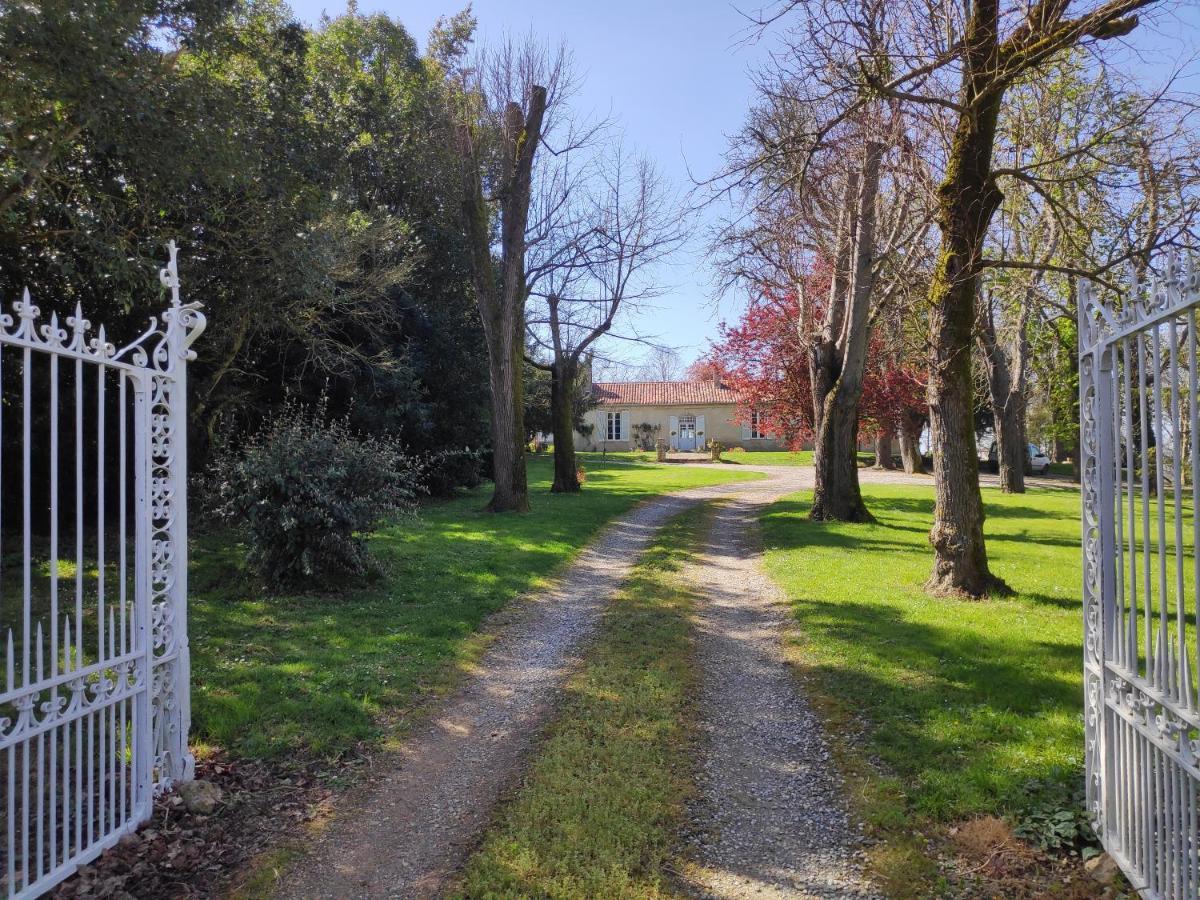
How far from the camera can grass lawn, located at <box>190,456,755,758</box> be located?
4.89m

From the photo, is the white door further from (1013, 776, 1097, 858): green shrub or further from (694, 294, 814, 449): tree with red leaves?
(1013, 776, 1097, 858): green shrub

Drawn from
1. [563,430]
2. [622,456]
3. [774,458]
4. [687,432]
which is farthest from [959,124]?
[687,432]

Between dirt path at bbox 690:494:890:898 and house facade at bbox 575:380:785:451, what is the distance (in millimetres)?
42520

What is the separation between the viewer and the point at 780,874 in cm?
337

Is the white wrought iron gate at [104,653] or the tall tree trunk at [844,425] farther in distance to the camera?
the tall tree trunk at [844,425]

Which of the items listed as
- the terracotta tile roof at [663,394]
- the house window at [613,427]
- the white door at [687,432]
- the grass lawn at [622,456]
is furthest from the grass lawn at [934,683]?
the house window at [613,427]

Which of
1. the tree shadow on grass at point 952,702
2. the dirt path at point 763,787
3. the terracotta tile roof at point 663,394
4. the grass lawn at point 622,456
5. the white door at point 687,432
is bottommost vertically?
the dirt path at point 763,787

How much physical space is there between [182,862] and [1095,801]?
4.32 meters

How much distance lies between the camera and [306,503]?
8.12m

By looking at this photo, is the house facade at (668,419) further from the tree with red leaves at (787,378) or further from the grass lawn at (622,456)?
the tree with red leaves at (787,378)

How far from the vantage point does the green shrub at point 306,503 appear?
318 inches

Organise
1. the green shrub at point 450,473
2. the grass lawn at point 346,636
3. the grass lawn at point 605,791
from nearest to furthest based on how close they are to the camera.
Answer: the grass lawn at point 605,791, the grass lawn at point 346,636, the green shrub at point 450,473

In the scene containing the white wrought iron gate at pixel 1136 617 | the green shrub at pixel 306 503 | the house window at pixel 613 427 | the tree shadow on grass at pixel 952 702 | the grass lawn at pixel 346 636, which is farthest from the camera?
the house window at pixel 613 427

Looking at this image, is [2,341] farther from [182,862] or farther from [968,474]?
[968,474]
